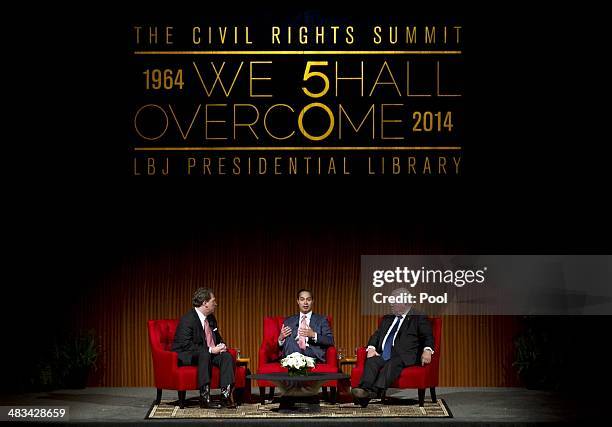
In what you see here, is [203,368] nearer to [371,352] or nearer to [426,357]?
[371,352]

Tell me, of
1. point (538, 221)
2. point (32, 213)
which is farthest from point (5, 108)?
point (538, 221)

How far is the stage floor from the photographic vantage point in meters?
10.1

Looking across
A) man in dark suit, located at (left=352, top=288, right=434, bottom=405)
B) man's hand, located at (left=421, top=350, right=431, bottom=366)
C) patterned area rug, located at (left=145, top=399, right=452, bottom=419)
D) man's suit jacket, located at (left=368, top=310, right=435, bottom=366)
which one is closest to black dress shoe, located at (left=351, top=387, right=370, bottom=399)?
man in dark suit, located at (left=352, top=288, right=434, bottom=405)

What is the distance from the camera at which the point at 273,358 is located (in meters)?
11.3

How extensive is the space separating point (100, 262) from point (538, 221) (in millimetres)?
4056

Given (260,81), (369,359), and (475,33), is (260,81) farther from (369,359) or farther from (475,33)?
(369,359)

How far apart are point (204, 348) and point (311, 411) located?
997 mm

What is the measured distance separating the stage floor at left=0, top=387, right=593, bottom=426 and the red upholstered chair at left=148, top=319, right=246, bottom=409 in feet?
0.98

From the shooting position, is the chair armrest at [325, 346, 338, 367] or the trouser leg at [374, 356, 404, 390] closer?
the trouser leg at [374, 356, 404, 390]

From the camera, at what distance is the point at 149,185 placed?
12.2 m

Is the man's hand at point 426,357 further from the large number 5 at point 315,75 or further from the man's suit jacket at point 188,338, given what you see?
the large number 5 at point 315,75

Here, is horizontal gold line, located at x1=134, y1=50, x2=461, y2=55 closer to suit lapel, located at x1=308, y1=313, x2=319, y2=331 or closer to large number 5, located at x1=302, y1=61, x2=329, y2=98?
large number 5, located at x1=302, y1=61, x2=329, y2=98

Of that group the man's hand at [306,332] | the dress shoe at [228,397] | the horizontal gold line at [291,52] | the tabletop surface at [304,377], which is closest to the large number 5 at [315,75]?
the horizontal gold line at [291,52]

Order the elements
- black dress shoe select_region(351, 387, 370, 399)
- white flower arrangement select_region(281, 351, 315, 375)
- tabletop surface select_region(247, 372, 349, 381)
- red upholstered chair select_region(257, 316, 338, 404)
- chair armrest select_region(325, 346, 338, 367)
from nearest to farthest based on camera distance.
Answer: tabletop surface select_region(247, 372, 349, 381) → white flower arrangement select_region(281, 351, 315, 375) → black dress shoe select_region(351, 387, 370, 399) → red upholstered chair select_region(257, 316, 338, 404) → chair armrest select_region(325, 346, 338, 367)
